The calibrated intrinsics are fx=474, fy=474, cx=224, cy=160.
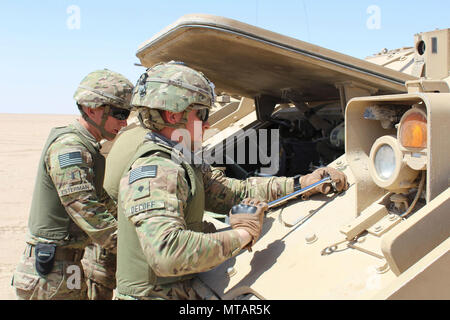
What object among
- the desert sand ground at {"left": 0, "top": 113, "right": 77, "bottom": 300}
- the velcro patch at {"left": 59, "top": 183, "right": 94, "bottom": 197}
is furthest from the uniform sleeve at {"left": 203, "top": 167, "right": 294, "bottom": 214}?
the desert sand ground at {"left": 0, "top": 113, "right": 77, "bottom": 300}

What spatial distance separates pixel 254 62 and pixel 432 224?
1.86m

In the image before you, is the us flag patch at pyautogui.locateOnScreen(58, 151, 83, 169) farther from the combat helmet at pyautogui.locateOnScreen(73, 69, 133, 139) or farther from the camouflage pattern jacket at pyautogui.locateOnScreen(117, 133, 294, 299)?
the camouflage pattern jacket at pyautogui.locateOnScreen(117, 133, 294, 299)

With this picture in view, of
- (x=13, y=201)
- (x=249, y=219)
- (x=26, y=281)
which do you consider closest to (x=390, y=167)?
(x=249, y=219)

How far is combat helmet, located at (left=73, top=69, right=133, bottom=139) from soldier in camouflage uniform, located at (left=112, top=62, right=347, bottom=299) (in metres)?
0.98

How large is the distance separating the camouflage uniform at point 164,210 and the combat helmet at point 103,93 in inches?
39.1

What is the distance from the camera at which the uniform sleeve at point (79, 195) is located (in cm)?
276

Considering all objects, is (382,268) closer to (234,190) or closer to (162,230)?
(162,230)

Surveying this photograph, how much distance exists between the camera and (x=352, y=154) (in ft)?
7.14

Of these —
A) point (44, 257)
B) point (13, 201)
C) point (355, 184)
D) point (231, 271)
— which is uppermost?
point (355, 184)

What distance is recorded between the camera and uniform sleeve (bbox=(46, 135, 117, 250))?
2760mm

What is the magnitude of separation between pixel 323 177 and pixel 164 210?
107 centimetres

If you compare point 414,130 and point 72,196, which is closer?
point 414,130

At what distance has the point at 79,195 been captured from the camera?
2766mm
